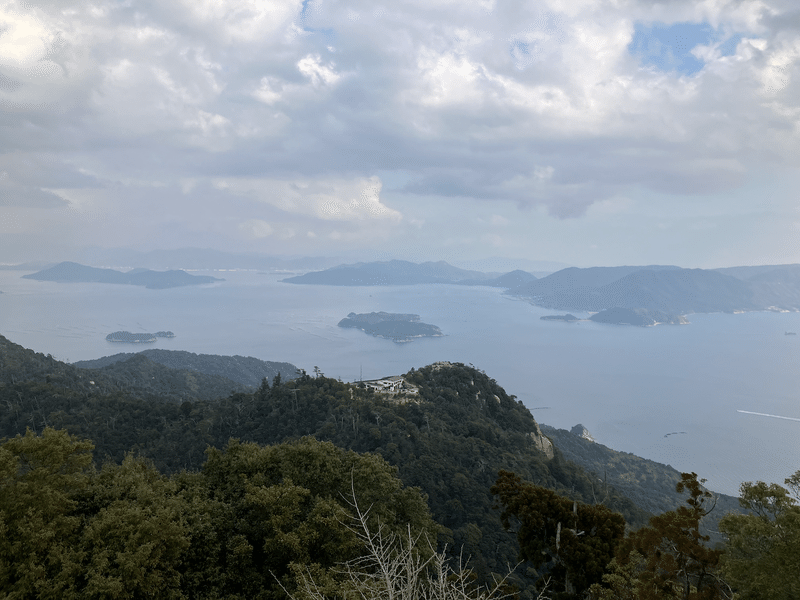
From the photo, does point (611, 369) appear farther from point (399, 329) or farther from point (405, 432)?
point (405, 432)

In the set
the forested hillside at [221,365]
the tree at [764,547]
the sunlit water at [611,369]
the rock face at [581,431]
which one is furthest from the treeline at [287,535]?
the forested hillside at [221,365]

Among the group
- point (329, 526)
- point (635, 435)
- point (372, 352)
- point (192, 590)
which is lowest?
point (635, 435)

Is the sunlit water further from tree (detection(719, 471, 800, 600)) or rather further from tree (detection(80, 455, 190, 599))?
tree (detection(80, 455, 190, 599))

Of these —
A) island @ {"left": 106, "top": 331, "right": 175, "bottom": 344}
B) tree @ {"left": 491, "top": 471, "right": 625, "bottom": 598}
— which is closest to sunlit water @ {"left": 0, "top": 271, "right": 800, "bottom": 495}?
island @ {"left": 106, "top": 331, "right": 175, "bottom": 344}

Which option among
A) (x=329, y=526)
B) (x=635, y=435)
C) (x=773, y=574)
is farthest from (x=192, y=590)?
(x=635, y=435)

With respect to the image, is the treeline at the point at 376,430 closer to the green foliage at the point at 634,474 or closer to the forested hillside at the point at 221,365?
the green foliage at the point at 634,474

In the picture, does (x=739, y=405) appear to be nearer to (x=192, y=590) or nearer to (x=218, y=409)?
(x=218, y=409)
